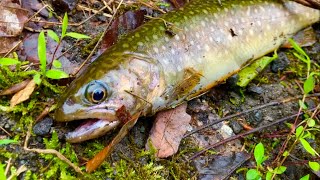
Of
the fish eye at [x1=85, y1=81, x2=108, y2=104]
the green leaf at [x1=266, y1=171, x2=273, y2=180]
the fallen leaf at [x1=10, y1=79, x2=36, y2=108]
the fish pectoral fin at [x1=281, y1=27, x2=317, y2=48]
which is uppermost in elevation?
the fish eye at [x1=85, y1=81, x2=108, y2=104]

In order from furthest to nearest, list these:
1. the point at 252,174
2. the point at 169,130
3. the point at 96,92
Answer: the point at 169,130 < the point at 252,174 < the point at 96,92

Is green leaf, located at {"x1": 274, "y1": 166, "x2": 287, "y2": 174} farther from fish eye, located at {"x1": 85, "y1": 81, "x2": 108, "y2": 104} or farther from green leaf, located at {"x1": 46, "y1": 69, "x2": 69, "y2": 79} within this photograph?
green leaf, located at {"x1": 46, "y1": 69, "x2": 69, "y2": 79}

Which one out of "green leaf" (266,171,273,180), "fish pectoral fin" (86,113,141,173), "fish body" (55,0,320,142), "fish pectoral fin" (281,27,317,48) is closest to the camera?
"fish pectoral fin" (86,113,141,173)

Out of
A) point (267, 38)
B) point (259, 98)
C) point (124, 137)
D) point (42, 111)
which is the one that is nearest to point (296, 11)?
point (267, 38)

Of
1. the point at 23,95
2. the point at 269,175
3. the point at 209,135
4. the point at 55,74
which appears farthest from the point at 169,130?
the point at 23,95

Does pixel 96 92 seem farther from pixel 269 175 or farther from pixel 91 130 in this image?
pixel 269 175

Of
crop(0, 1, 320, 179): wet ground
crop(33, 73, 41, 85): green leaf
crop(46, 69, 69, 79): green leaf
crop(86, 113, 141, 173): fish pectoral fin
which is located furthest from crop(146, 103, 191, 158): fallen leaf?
crop(33, 73, 41, 85): green leaf

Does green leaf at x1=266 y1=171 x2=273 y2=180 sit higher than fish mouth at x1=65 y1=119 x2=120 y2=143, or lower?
lower

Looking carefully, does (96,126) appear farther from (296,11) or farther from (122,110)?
(296,11)

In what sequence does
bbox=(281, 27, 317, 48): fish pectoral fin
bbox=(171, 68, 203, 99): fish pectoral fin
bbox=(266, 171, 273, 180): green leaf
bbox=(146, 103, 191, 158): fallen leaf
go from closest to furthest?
bbox=(266, 171, 273, 180): green leaf → bbox=(146, 103, 191, 158): fallen leaf → bbox=(171, 68, 203, 99): fish pectoral fin → bbox=(281, 27, 317, 48): fish pectoral fin
